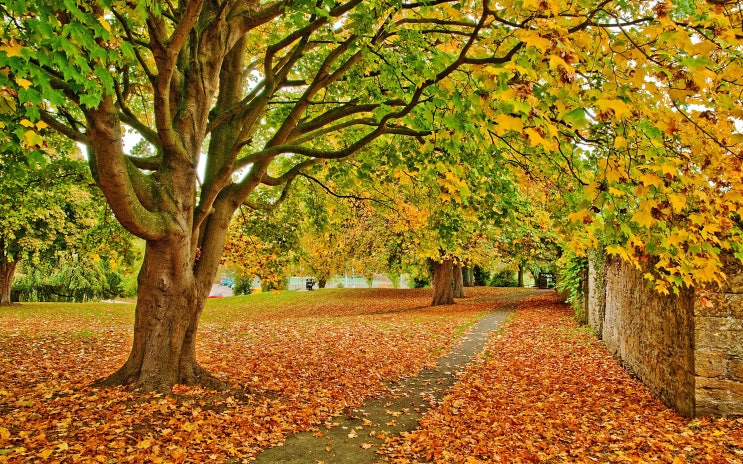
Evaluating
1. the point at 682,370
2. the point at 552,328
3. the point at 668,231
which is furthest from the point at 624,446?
the point at 552,328

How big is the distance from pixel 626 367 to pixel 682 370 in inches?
118

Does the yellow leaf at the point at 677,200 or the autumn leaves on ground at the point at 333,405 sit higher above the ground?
the yellow leaf at the point at 677,200

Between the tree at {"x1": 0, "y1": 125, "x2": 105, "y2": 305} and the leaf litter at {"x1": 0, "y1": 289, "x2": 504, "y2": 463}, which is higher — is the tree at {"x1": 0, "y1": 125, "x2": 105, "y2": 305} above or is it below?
above

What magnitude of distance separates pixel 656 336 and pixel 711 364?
4.37 ft

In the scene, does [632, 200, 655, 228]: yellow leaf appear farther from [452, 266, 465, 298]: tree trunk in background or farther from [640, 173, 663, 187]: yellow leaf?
[452, 266, 465, 298]: tree trunk in background

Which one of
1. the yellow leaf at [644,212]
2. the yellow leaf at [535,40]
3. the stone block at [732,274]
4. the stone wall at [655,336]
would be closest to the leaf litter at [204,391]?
the stone wall at [655,336]

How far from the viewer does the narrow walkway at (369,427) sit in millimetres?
4943

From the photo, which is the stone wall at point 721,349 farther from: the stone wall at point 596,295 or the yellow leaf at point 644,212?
the stone wall at point 596,295

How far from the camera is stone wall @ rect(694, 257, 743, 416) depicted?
18.5 feet

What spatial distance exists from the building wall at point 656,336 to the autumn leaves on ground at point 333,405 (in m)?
0.31

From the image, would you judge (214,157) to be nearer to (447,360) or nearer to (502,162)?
(502,162)

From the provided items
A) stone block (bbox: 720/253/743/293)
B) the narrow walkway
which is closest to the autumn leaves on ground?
the narrow walkway

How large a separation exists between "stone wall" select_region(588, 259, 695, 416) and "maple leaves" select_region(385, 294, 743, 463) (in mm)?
271

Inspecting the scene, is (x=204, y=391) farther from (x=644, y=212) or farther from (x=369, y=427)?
(x=644, y=212)
